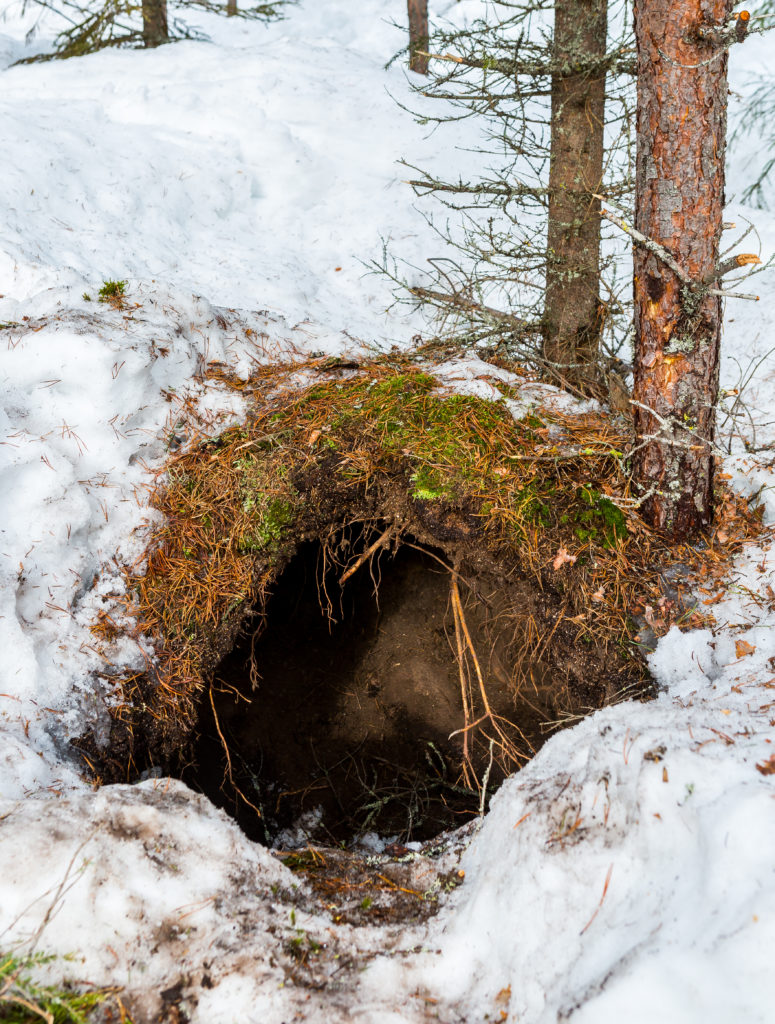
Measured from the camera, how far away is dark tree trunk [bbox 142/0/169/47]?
1048cm

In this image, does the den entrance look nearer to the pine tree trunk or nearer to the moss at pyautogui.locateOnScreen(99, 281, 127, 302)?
the pine tree trunk

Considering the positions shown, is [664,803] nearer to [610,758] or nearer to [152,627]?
[610,758]

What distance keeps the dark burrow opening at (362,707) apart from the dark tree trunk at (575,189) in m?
1.81

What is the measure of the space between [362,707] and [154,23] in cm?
1161

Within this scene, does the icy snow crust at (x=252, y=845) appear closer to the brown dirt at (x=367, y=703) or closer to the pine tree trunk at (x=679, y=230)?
the pine tree trunk at (x=679, y=230)

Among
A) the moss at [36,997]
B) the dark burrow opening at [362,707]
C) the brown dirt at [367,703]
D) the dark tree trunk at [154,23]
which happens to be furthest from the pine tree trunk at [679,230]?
the dark tree trunk at [154,23]

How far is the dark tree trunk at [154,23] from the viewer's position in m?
10.5

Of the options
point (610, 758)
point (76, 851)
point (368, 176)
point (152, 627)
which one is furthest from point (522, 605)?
point (368, 176)

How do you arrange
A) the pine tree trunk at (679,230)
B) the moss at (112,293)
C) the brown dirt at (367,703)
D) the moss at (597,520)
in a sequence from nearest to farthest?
1. the pine tree trunk at (679,230)
2. the moss at (597,520)
3. the brown dirt at (367,703)
4. the moss at (112,293)

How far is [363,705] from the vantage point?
4.42 meters

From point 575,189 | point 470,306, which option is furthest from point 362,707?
point 575,189

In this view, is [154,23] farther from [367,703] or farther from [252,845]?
[252,845]

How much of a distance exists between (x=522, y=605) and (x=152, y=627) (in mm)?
1722

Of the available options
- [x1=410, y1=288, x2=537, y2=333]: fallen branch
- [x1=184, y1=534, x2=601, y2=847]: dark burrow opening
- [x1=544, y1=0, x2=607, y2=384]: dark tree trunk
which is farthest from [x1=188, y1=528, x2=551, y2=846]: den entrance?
[x1=544, y1=0, x2=607, y2=384]: dark tree trunk
